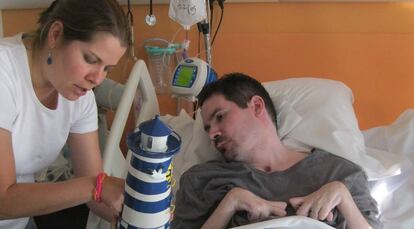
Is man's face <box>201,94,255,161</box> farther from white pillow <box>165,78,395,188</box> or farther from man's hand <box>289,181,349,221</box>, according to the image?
man's hand <box>289,181,349,221</box>

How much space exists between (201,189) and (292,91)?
69 centimetres

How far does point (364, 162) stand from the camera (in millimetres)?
1667

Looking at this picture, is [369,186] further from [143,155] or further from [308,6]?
[143,155]

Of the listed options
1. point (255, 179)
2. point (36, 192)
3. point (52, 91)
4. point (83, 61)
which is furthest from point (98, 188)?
point (255, 179)

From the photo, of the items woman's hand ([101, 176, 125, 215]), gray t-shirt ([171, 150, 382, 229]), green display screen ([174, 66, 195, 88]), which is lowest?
gray t-shirt ([171, 150, 382, 229])

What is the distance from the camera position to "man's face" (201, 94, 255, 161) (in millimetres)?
1581

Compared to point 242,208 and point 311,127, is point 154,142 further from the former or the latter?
point 311,127

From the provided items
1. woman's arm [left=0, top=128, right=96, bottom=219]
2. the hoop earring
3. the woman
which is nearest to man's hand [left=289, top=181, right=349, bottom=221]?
the woman

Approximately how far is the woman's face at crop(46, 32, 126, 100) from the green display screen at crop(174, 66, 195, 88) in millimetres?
687

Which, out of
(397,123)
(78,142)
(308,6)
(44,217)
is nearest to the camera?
(78,142)

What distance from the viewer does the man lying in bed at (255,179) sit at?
4.46 ft

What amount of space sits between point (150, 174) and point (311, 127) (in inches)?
47.4

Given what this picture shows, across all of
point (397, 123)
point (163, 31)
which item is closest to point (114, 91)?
point (163, 31)

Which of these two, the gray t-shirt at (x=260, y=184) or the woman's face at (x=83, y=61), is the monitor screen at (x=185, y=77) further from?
the woman's face at (x=83, y=61)
